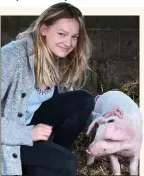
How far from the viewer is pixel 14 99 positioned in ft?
8.14

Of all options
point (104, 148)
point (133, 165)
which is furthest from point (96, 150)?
point (133, 165)

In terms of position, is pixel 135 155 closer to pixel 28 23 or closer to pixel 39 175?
pixel 39 175

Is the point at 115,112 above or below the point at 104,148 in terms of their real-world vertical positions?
above

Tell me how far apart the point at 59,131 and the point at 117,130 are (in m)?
0.21

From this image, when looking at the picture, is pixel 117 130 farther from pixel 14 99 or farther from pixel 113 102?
pixel 14 99

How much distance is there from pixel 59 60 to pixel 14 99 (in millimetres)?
218

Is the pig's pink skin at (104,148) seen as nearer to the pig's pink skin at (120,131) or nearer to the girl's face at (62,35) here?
the pig's pink skin at (120,131)

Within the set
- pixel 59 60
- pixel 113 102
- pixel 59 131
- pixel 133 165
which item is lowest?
pixel 133 165

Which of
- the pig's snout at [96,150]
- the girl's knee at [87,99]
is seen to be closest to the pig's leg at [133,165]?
the pig's snout at [96,150]

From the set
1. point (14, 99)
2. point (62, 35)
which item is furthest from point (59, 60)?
point (14, 99)

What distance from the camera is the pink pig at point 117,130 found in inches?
98.3

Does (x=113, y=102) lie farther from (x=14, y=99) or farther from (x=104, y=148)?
(x=14, y=99)

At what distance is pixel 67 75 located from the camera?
8.34 ft

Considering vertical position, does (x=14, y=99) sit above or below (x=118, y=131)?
above
